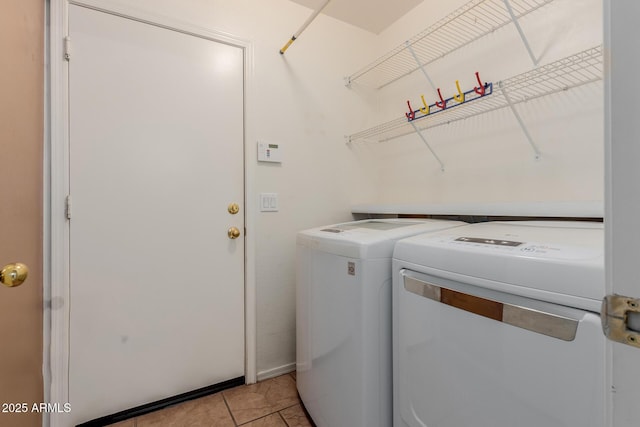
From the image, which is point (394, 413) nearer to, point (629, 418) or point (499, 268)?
point (499, 268)

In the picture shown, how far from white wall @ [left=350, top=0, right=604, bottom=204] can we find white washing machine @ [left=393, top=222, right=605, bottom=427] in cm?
48

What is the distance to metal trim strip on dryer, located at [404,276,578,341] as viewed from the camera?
0.56 meters

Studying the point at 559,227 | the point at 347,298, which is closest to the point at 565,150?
the point at 559,227

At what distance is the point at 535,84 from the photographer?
131 centimetres

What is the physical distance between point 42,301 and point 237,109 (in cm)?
134

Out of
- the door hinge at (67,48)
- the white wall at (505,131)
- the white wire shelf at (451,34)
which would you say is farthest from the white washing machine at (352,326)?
the door hinge at (67,48)

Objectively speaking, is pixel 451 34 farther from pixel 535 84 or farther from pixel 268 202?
pixel 268 202

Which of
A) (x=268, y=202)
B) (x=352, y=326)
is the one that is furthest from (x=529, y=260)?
(x=268, y=202)

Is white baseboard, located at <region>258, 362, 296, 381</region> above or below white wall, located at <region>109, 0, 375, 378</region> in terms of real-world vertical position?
below

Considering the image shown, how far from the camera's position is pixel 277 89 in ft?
6.06

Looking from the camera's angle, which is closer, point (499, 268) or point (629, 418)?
point (629, 418)

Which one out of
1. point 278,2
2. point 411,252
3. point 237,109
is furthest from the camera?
point 278,2

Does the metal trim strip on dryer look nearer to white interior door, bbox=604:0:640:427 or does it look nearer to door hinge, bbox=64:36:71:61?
white interior door, bbox=604:0:640:427

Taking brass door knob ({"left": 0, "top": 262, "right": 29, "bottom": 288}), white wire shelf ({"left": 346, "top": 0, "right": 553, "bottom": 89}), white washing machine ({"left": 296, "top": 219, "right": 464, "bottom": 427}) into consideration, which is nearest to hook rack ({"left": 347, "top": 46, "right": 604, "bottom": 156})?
white wire shelf ({"left": 346, "top": 0, "right": 553, "bottom": 89})
